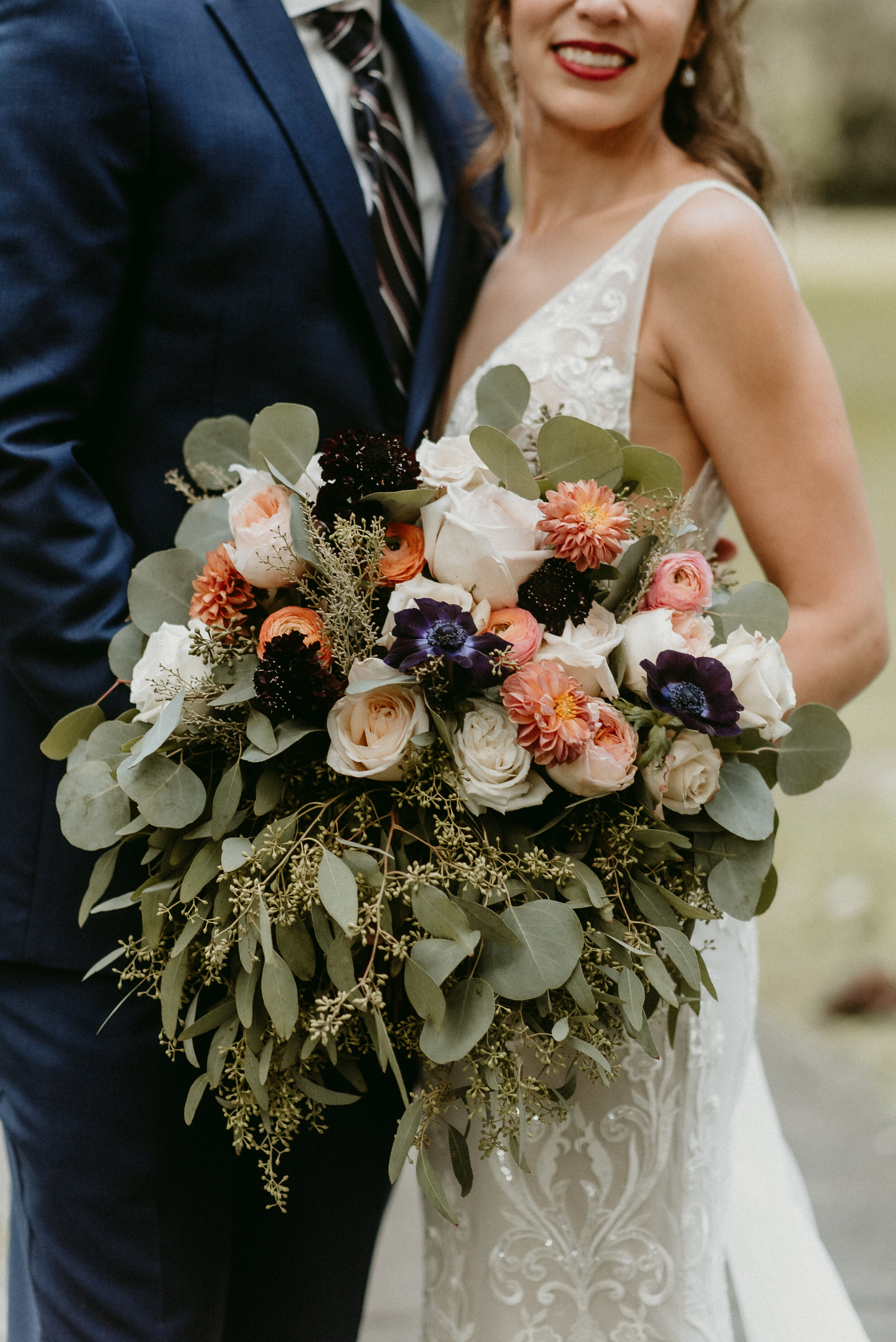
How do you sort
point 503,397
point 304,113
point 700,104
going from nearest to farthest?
1. point 503,397
2. point 304,113
3. point 700,104

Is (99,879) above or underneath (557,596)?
underneath

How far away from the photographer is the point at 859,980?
4.52 m

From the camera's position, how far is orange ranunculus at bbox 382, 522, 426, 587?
145 centimetres

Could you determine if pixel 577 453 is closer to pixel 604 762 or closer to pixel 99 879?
pixel 604 762

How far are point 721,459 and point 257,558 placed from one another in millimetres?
800

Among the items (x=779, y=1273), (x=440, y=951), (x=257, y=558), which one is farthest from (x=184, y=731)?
(x=779, y=1273)

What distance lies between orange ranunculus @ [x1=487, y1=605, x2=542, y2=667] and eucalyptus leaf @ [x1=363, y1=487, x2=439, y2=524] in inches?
6.0

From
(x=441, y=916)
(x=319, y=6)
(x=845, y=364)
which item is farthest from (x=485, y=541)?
(x=845, y=364)

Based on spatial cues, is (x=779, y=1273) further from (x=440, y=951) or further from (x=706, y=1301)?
(x=440, y=951)

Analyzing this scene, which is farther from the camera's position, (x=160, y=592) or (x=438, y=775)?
(x=160, y=592)

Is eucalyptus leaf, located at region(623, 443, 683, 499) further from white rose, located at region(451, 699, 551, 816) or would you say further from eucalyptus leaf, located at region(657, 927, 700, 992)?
eucalyptus leaf, located at region(657, 927, 700, 992)

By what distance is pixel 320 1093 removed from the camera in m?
1.46

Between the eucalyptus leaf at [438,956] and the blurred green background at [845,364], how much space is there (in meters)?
0.92

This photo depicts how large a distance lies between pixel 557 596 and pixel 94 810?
2.04ft
